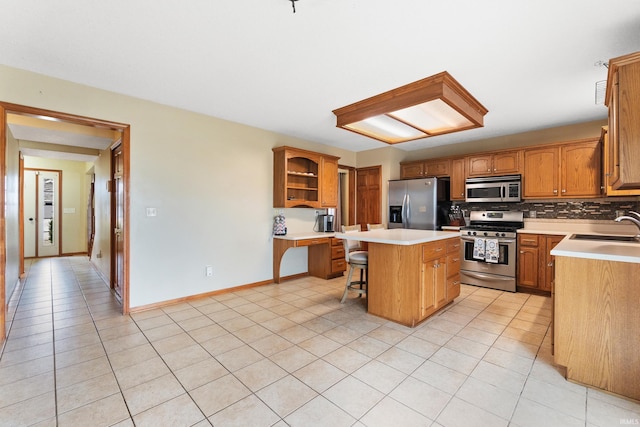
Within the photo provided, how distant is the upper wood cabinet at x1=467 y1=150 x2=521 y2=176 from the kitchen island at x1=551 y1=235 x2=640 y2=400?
2789mm

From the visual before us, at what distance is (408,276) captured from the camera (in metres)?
2.83

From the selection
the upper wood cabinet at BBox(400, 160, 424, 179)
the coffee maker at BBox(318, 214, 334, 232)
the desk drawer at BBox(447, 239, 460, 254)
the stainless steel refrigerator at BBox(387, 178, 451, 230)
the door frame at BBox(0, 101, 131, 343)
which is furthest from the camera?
the upper wood cabinet at BBox(400, 160, 424, 179)

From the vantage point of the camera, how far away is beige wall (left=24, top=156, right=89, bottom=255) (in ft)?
22.6

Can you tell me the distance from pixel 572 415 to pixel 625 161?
1528 millimetres

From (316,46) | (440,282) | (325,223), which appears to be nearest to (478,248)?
(440,282)

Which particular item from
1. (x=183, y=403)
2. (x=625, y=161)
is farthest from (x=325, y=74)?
(x=183, y=403)

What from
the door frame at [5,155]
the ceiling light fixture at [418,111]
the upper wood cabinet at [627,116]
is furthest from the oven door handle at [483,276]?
the door frame at [5,155]

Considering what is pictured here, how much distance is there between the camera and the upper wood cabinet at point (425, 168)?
5.11 metres

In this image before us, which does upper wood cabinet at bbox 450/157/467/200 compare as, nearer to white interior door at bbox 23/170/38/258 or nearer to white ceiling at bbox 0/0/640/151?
white ceiling at bbox 0/0/640/151

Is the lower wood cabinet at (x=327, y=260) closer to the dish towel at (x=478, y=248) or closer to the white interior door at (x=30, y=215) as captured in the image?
the dish towel at (x=478, y=248)

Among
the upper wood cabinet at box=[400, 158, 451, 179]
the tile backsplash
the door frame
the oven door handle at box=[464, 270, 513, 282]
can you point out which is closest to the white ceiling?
the door frame

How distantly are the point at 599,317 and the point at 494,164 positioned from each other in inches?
126

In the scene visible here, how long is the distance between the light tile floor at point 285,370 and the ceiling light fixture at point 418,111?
2246mm

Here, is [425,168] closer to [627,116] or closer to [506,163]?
[506,163]
